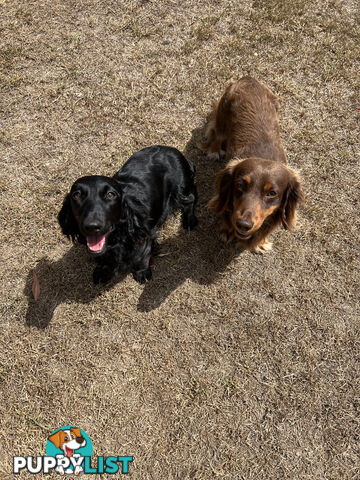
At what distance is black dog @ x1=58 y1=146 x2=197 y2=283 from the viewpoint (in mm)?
2863

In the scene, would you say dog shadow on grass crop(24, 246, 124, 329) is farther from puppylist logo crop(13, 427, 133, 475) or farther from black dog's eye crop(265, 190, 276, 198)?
black dog's eye crop(265, 190, 276, 198)

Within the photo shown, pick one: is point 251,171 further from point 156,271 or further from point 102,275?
point 102,275

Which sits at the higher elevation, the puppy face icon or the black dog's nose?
the black dog's nose

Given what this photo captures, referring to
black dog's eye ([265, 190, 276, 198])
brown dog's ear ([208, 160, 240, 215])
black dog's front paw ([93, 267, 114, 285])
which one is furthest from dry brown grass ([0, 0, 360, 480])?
black dog's eye ([265, 190, 276, 198])

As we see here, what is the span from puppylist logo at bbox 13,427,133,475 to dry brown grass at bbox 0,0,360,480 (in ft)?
0.25

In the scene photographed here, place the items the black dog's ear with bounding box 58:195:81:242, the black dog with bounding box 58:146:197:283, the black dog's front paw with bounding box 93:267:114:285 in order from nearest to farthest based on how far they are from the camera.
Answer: the black dog with bounding box 58:146:197:283 < the black dog's ear with bounding box 58:195:81:242 < the black dog's front paw with bounding box 93:267:114:285

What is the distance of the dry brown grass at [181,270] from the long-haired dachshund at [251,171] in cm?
53

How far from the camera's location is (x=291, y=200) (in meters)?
3.29

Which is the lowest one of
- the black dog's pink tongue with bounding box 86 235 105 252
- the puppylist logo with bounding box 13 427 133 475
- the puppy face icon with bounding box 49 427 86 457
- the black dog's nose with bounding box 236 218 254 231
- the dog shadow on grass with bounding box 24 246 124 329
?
the puppylist logo with bounding box 13 427 133 475

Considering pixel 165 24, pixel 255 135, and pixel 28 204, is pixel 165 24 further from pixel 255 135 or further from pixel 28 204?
pixel 28 204

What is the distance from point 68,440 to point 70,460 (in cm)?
17

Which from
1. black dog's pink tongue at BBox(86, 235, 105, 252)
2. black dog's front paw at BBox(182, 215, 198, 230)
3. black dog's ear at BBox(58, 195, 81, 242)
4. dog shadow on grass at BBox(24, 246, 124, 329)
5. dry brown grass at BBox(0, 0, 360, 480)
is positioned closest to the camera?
black dog's pink tongue at BBox(86, 235, 105, 252)

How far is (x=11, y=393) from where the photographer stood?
11.5 feet

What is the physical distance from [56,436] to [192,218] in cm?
260
